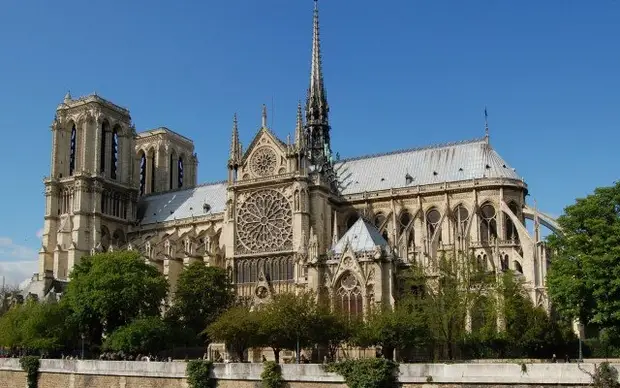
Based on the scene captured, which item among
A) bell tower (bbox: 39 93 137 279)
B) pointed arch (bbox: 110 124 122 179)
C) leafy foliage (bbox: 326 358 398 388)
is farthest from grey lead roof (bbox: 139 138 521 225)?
leafy foliage (bbox: 326 358 398 388)

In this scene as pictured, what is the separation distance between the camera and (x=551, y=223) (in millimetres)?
59969

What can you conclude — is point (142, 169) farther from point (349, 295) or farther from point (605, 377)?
point (605, 377)

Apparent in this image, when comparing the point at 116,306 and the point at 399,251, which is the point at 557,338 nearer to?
the point at 399,251

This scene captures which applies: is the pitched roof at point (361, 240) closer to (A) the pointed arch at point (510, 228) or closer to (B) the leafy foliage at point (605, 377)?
(A) the pointed arch at point (510, 228)

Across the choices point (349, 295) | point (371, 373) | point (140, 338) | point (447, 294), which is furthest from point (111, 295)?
point (371, 373)

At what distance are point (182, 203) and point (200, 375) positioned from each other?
45.6 m

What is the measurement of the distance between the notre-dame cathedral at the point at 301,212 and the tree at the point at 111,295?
912cm

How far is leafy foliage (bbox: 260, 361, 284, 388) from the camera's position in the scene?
33438mm

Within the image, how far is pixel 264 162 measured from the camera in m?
64.9

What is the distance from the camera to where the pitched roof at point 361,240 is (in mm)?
52188

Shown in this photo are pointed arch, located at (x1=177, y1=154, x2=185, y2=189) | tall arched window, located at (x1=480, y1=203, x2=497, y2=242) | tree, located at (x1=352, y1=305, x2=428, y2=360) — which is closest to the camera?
tree, located at (x1=352, y1=305, x2=428, y2=360)

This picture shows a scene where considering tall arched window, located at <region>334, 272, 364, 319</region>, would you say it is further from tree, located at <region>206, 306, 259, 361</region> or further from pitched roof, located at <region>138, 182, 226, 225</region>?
pitched roof, located at <region>138, 182, 226, 225</region>

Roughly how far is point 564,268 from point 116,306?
28.1 m

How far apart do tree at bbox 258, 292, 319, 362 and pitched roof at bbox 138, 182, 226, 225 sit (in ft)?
106
